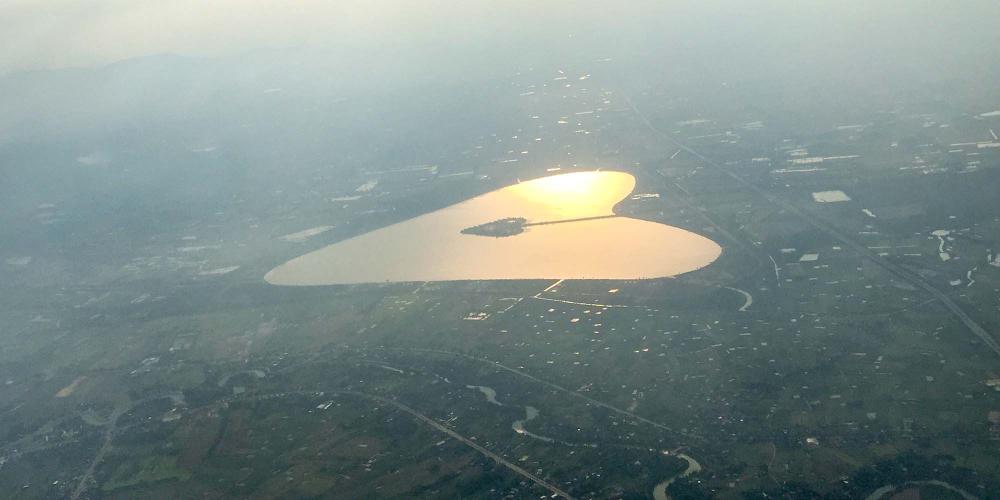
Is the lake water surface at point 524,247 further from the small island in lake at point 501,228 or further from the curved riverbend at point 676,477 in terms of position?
the curved riverbend at point 676,477

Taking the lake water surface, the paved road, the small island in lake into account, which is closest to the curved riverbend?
the paved road

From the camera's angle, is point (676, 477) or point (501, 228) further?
point (501, 228)

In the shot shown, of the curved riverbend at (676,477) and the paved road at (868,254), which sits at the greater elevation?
the paved road at (868,254)

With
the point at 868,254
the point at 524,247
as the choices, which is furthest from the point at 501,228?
the point at 868,254

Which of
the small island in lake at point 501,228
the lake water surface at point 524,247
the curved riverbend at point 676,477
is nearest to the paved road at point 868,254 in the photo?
the lake water surface at point 524,247

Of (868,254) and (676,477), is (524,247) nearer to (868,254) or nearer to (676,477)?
(868,254)

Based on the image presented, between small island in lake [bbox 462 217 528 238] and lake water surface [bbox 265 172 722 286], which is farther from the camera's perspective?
small island in lake [bbox 462 217 528 238]

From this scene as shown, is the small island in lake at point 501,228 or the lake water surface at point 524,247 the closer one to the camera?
the lake water surface at point 524,247

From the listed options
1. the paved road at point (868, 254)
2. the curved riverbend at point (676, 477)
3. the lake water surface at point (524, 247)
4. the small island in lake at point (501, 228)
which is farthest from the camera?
the small island in lake at point (501, 228)

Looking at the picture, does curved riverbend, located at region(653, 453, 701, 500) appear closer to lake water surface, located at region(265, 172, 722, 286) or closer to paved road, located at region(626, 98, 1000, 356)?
paved road, located at region(626, 98, 1000, 356)
